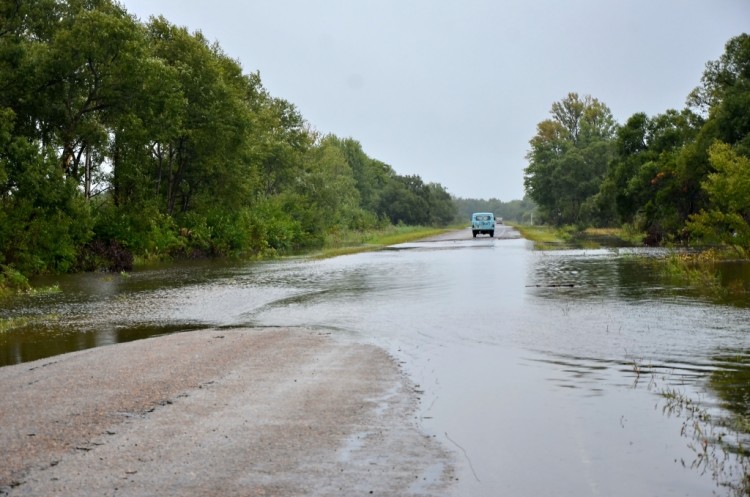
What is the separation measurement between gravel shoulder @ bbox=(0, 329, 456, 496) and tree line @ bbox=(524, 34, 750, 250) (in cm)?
2383

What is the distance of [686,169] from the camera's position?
158 feet

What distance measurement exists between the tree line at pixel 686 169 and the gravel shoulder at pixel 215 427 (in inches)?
938

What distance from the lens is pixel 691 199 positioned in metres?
50.3

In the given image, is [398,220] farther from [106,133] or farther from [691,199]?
[106,133]

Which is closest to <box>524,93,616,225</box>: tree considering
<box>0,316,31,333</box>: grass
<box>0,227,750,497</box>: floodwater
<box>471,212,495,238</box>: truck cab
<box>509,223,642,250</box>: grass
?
<box>509,223,642,250</box>: grass

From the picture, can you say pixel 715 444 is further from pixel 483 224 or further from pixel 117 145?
pixel 483 224

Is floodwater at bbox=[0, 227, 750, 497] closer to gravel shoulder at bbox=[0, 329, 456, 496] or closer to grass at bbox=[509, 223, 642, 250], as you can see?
gravel shoulder at bbox=[0, 329, 456, 496]

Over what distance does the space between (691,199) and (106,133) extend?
123 ft

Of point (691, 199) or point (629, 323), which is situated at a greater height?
point (691, 199)

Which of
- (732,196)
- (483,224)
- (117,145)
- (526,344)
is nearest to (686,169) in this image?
(732,196)

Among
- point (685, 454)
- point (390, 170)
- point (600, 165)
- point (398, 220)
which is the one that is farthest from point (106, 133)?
point (390, 170)

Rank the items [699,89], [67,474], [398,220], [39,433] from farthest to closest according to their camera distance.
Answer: [398,220] → [699,89] → [39,433] → [67,474]

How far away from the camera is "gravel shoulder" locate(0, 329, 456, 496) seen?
20.7ft

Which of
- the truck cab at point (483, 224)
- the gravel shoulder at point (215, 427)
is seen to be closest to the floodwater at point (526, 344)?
the gravel shoulder at point (215, 427)
